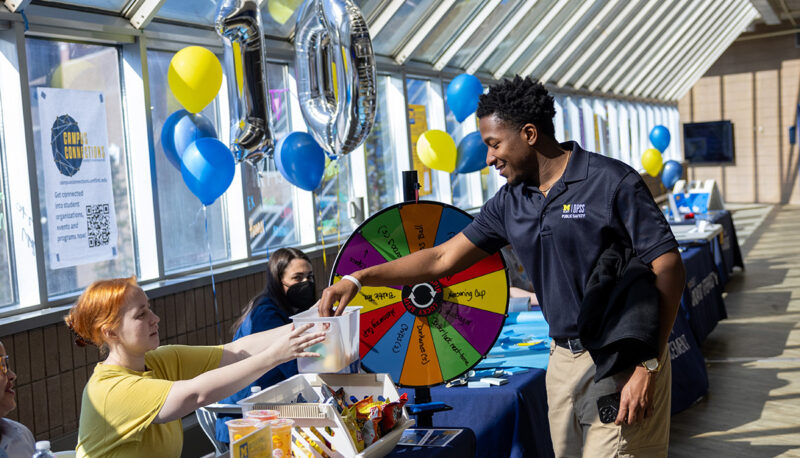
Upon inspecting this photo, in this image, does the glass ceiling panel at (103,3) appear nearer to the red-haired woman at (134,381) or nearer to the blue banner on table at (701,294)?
the red-haired woman at (134,381)

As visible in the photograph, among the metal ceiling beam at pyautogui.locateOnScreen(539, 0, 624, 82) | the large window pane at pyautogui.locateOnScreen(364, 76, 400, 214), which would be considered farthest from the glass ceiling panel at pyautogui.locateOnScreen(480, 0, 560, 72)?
the large window pane at pyautogui.locateOnScreen(364, 76, 400, 214)

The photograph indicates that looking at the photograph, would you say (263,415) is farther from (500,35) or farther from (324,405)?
(500,35)

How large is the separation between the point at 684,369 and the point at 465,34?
4752 mm

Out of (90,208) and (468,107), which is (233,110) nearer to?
(90,208)

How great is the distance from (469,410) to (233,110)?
75.0 inches

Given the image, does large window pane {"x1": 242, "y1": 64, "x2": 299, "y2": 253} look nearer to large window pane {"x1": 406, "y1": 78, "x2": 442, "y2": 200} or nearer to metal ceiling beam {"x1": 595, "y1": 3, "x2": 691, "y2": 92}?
large window pane {"x1": 406, "y1": 78, "x2": 442, "y2": 200}

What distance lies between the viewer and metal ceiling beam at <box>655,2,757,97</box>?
1812 centimetres

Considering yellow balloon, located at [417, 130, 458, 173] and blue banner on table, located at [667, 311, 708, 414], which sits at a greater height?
yellow balloon, located at [417, 130, 458, 173]

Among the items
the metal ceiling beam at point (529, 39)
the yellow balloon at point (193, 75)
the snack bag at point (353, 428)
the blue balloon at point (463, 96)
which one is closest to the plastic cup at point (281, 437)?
A: the snack bag at point (353, 428)

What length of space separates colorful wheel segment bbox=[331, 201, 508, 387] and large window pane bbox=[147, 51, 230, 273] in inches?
114

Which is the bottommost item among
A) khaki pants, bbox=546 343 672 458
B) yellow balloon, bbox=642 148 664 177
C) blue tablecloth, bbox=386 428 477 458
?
blue tablecloth, bbox=386 428 477 458

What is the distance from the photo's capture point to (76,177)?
4.66 m

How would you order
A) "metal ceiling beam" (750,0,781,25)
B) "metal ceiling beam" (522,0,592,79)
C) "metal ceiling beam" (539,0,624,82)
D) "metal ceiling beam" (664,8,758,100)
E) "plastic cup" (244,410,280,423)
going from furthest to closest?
"metal ceiling beam" (664,8,758,100), "metal ceiling beam" (750,0,781,25), "metal ceiling beam" (539,0,624,82), "metal ceiling beam" (522,0,592,79), "plastic cup" (244,410,280,423)

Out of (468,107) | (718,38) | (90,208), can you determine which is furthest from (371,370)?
(718,38)
